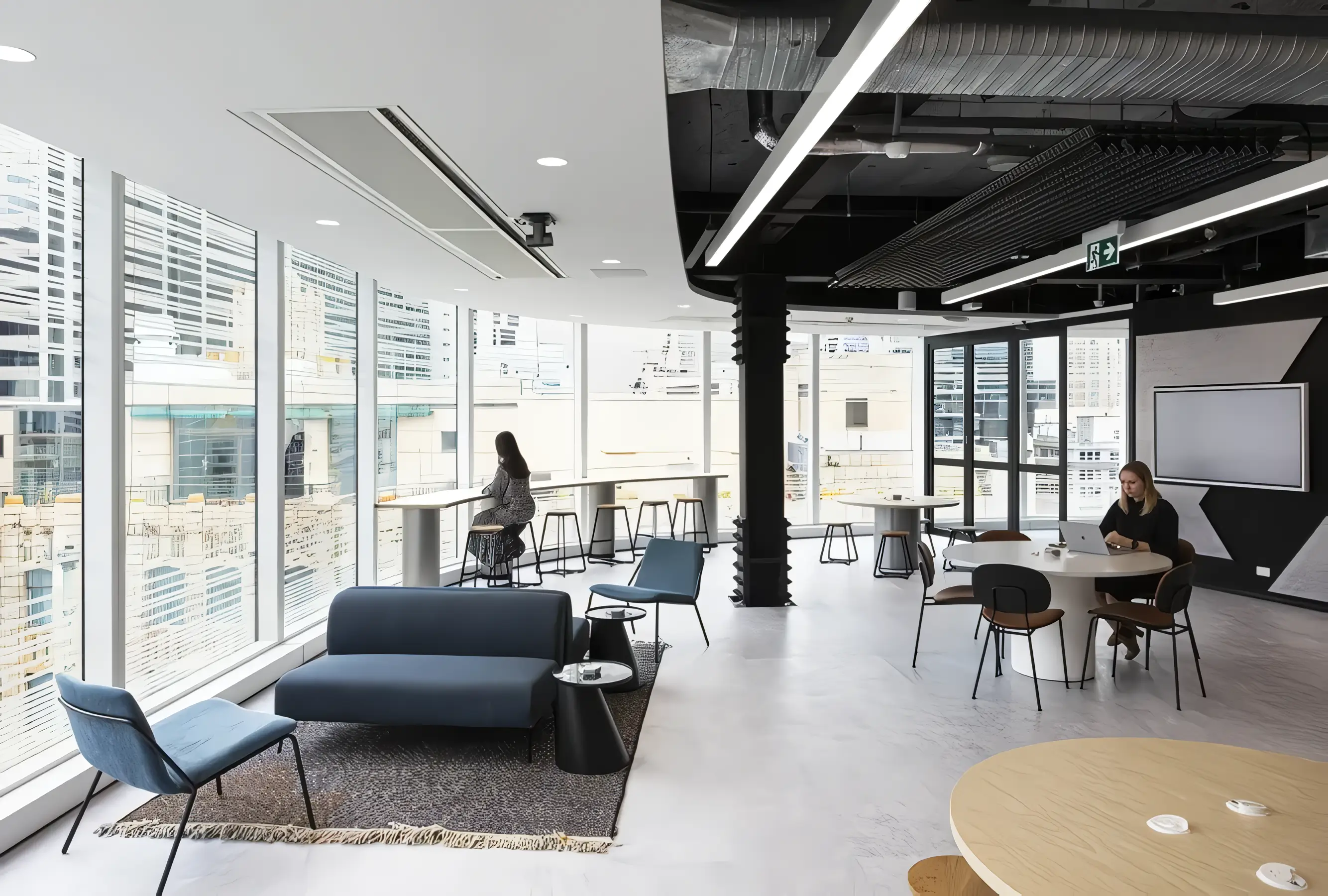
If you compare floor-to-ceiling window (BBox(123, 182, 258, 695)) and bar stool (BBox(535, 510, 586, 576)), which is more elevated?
floor-to-ceiling window (BBox(123, 182, 258, 695))

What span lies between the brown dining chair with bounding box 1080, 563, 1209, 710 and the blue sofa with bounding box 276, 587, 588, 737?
3.37 metres

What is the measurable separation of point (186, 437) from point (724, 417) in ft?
26.4

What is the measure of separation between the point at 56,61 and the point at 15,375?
5.37 ft

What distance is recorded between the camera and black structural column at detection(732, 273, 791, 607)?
7617mm

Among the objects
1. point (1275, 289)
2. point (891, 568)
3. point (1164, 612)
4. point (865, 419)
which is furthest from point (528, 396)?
point (1275, 289)

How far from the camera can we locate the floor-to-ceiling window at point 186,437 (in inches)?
176

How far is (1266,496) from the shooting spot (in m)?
7.81

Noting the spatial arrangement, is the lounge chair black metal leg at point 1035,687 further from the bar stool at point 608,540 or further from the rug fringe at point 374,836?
the bar stool at point 608,540

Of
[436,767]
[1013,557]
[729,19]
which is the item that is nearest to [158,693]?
[436,767]

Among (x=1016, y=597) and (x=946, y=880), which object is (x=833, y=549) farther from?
(x=946, y=880)

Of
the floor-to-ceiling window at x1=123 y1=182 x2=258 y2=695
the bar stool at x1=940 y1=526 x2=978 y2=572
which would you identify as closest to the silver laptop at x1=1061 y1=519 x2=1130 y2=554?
the bar stool at x1=940 y1=526 x2=978 y2=572

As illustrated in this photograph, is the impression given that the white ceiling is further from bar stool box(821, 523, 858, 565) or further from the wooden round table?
bar stool box(821, 523, 858, 565)

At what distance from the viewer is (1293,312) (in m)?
7.55

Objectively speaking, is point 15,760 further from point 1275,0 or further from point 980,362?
point 980,362
